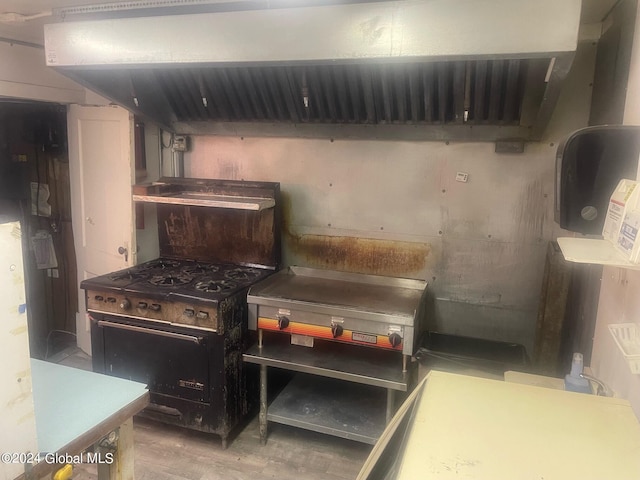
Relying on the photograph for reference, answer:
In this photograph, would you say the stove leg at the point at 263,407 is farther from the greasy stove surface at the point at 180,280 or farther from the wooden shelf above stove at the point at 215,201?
the wooden shelf above stove at the point at 215,201

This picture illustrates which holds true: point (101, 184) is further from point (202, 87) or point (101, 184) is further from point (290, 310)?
point (290, 310)

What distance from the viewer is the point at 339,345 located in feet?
7.75

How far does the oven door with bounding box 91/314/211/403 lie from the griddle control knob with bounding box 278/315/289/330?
36 centimetres

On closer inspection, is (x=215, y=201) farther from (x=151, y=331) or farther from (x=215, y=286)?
(x=151, y=331)

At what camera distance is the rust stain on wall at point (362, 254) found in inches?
102

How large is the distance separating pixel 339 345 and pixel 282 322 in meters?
0.36

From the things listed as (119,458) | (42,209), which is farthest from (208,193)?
(119,458)

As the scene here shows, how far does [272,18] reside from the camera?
172cm

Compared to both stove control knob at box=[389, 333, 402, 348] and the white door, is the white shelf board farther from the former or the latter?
the white door

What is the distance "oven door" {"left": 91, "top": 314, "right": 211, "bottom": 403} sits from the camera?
2.24m

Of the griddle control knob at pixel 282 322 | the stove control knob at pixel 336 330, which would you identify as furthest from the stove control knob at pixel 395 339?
the griddle control knob at pixel 282 322

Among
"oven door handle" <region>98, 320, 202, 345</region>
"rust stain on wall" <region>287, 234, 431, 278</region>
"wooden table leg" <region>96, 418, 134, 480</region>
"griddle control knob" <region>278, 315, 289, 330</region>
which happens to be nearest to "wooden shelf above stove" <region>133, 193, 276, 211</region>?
"rust stain on wall" <region>287, 234, 431, 278</region>

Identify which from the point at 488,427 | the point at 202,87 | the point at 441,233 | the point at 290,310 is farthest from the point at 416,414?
the point at 202,87

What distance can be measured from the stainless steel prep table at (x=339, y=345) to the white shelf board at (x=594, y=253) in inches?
38.3
